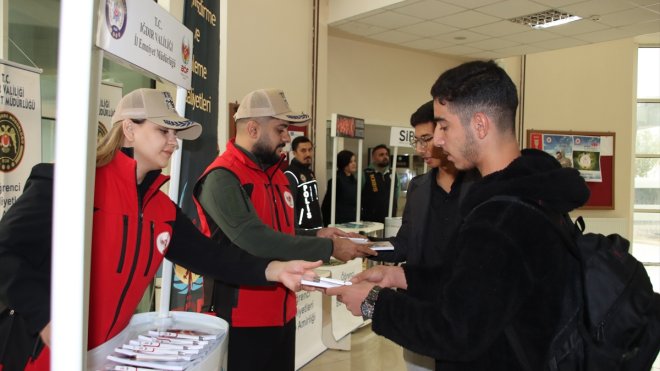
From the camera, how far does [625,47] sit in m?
9.16

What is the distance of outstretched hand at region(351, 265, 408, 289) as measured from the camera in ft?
6.30

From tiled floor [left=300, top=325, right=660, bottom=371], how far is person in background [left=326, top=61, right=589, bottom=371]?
9.87 feet

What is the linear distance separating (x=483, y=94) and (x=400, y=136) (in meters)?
4.91

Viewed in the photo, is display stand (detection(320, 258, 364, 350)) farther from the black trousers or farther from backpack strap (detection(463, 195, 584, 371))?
backpack strap (detection(463, 195, 584, 371))

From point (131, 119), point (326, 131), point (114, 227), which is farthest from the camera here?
point (326, 131)

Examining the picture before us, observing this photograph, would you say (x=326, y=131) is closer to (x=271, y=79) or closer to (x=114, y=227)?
(x=271, y=79)

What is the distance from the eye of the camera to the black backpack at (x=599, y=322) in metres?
1.13

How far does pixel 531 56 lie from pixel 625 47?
158cm

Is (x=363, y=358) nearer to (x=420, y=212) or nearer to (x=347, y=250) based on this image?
(x=347, y=250)

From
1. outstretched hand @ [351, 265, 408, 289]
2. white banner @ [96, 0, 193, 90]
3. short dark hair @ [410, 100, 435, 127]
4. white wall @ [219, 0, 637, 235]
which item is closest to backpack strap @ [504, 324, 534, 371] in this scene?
outstretched hand @ [351, 265, 408, 289]

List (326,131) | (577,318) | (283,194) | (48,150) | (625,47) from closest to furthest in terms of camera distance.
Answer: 1. (577,318)
2. (283,194)
3. (48,150)
4. (326,131)
5. (625,47)

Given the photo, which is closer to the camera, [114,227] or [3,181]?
[114,227]

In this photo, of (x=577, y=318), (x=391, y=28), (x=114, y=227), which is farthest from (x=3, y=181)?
(x=391, y=28)

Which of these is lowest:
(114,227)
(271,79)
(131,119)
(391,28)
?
(114,227)
